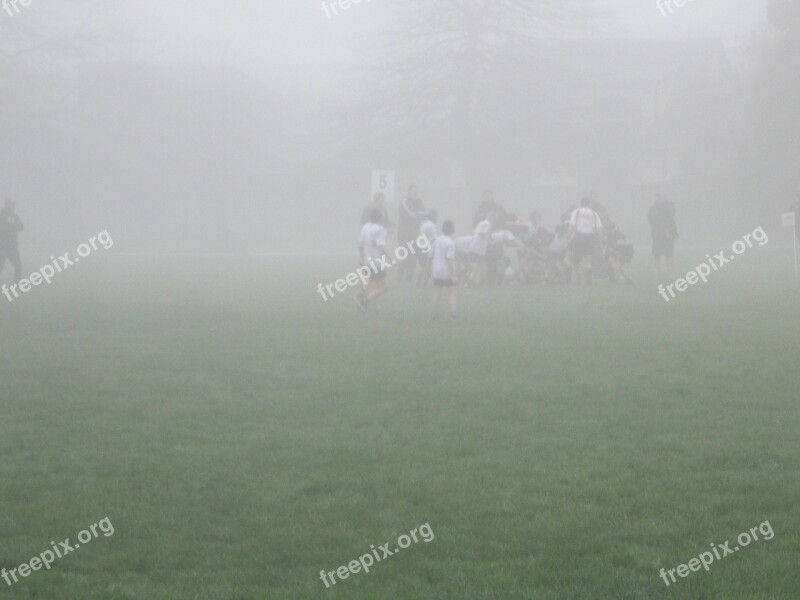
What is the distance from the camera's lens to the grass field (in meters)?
5.99

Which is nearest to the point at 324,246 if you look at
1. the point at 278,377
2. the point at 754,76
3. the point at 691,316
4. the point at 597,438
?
the point at 754,76

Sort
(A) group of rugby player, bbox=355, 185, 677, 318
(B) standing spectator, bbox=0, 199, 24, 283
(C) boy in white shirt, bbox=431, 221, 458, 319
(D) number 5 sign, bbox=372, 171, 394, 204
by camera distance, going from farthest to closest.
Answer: (D) number 5 sign, bbox=372, 171, 394, 204, (B) standing spectator, bbox=0, 199, 24, 283, (A) group of rugby player, bbox=355, 185, 677, 318, (C) boy in white shirt, bbox=431, 221, 458, 319

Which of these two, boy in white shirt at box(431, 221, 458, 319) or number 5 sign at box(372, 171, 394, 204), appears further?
number 5 sign at box(372, 171, 394, 204)

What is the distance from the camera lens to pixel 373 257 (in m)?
19.5

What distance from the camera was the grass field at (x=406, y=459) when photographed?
19.6 feet

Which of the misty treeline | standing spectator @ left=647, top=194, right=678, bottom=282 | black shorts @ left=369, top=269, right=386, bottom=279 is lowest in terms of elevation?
Answer: black shorts @ left=369, top=269, right=386, bottom=279

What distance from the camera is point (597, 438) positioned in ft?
29.7

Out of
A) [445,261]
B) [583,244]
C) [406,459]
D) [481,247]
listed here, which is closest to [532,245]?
[481,247]

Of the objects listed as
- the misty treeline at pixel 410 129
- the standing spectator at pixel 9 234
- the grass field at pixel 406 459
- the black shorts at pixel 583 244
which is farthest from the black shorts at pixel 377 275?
the misty treeline at pixel 410 129

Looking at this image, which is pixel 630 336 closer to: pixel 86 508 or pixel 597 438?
pixel 597 438

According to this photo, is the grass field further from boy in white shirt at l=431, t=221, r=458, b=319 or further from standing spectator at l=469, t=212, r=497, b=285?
standing spectator at l=469, t=212, r=497, b=285

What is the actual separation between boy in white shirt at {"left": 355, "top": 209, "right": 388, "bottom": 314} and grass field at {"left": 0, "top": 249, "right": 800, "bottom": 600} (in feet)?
7.19

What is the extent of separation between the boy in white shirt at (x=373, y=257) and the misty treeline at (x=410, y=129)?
2535cm

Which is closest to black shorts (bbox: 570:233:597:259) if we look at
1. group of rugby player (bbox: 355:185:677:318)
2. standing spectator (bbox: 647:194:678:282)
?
group of rugby player (bbox: 355:185:677:318)
